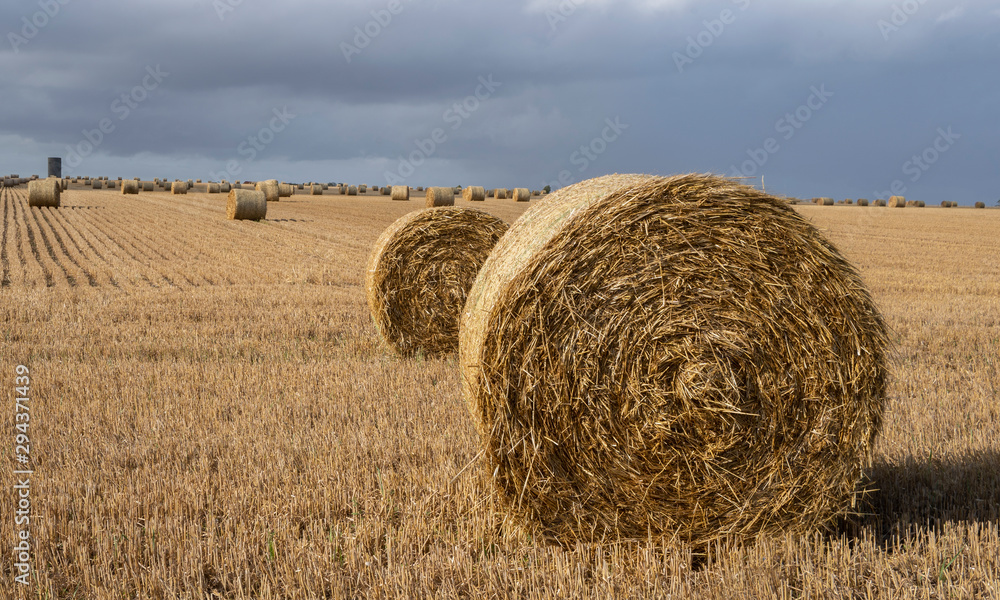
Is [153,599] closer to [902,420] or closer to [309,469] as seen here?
[309,469]

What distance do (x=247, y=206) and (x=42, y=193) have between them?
12.8 meters

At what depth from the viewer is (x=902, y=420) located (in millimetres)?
5691

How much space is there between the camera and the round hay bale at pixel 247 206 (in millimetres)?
26875

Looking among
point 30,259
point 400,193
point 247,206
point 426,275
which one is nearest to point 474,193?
point 400,193

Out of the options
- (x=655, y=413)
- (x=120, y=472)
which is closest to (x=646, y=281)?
(x=655, y=413)

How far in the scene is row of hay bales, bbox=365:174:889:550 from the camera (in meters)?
3.80

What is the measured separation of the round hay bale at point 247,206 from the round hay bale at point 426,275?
19716mm

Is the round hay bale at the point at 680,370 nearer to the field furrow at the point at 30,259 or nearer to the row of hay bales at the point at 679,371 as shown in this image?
the row of hay bales at the point at 679,371

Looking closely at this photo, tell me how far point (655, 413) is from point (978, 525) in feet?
5.86

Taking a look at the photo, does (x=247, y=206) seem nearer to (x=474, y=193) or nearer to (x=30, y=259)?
(x=30, y=259)

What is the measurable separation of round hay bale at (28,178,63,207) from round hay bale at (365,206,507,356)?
101ft

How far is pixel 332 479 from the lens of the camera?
4.61 metres

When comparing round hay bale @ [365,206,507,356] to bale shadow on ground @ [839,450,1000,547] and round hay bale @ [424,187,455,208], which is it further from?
round hay bale @ [424,187,455,208]

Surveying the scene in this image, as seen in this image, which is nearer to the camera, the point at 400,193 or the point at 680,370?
the point at 680,370
